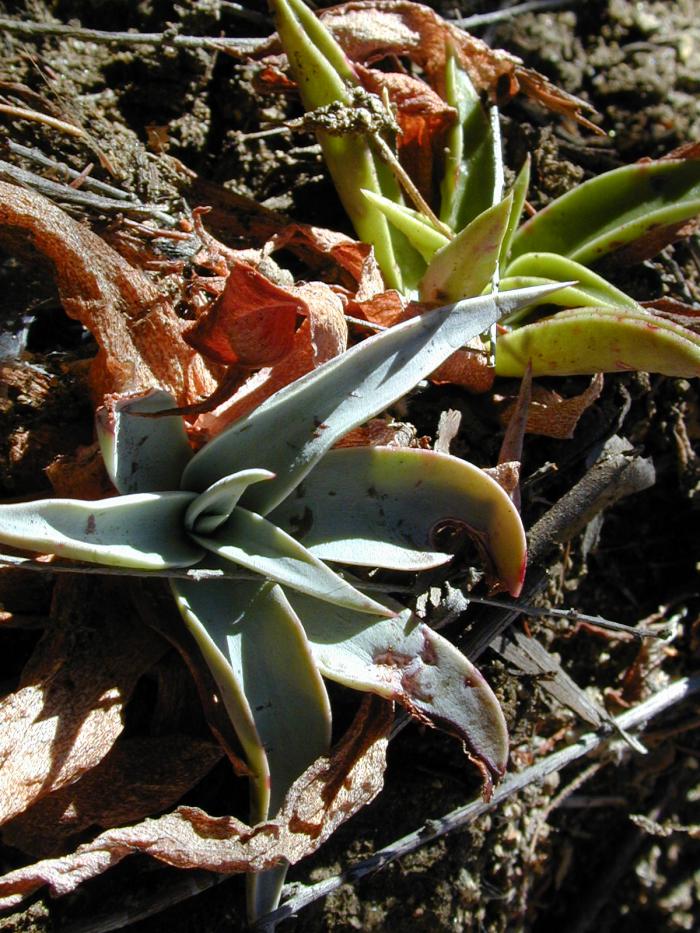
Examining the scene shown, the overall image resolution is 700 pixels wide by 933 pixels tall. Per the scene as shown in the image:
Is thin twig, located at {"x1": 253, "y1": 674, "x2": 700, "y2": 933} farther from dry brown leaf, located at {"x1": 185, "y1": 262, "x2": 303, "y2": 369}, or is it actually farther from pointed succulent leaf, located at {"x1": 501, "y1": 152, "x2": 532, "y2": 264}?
pointed succulent leaf, located at {"x1": 501, "y1": 152, "x2": 532, "y2": 264}

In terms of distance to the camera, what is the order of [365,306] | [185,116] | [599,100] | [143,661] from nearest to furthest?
1. [143,661]
2. [365,306]
3. [185,116]
4. [599,100]

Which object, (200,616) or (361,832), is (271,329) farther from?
(361,832)

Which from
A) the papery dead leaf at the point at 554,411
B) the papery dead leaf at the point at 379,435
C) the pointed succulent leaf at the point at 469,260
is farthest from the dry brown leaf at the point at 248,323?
the papery dead leaf at the point at 554,411

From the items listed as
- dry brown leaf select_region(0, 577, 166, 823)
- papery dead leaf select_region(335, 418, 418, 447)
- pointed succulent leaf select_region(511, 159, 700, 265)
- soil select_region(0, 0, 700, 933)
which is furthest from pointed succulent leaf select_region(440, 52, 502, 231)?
dry brown leaf select_region(0, 577, 166, 823)

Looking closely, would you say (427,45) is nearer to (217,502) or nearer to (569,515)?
(569,515)

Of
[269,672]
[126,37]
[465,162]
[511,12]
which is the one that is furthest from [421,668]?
[511,12]

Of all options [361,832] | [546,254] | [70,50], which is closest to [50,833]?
[361,832]

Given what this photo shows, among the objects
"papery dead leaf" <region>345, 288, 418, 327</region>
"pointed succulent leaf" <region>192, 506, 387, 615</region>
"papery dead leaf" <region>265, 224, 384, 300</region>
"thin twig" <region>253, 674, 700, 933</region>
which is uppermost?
"papery dead leaf" <region>265, 224, 384, 300</region>

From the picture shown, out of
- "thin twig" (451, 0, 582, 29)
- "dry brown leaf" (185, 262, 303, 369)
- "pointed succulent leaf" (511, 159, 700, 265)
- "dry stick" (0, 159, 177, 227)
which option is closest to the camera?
"dry brown leaf" (185, 262, 303, 369)
